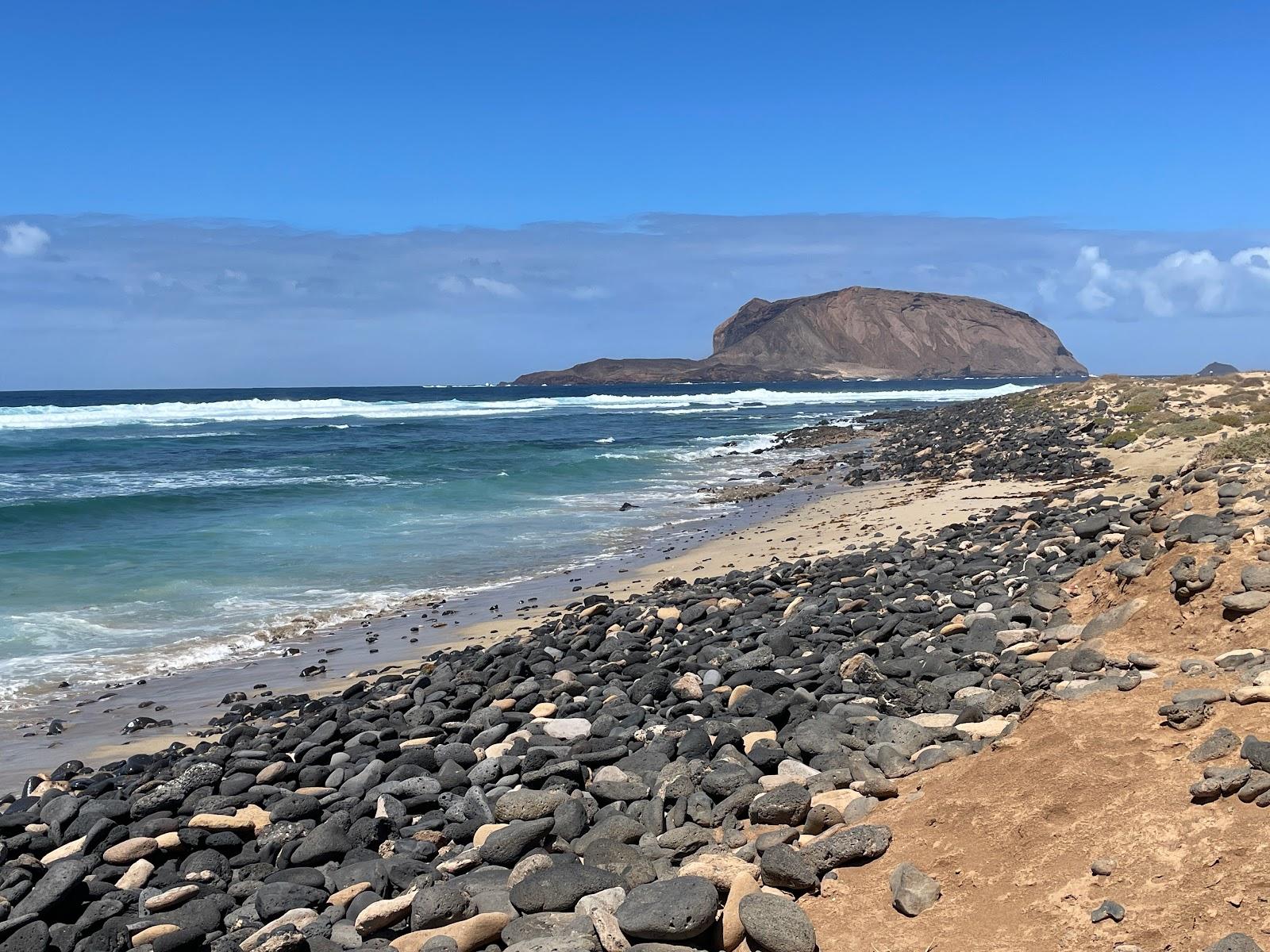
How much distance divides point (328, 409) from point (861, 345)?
13038 centimetres

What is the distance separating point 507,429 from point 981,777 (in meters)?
47.6

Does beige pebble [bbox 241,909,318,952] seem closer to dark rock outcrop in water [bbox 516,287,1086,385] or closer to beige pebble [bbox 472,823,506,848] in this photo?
beige pebble [bbox 472,823,506,848]

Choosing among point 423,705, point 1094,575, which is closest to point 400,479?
point 423,705

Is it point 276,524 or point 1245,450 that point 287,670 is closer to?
point 276,524

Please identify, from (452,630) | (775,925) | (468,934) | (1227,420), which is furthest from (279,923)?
(1227,420)

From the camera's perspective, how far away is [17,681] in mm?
8750

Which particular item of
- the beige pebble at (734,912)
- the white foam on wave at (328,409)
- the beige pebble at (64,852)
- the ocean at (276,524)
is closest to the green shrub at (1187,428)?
the ocean at (276,524)

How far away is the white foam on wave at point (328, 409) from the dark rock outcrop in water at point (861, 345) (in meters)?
75.3

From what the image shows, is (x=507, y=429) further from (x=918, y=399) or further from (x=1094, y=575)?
(x=1094, y=575)

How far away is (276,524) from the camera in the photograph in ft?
59.4

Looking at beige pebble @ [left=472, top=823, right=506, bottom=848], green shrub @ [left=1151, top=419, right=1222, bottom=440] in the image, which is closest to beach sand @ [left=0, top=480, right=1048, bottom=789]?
beige pebble @ [left=472, top=823, right=506, bottom=848]

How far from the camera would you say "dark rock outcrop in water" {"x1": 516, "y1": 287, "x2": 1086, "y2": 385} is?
173 m

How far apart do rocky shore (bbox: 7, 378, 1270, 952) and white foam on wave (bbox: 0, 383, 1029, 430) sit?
171 ft

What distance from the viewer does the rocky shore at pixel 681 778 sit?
11.4 feet
